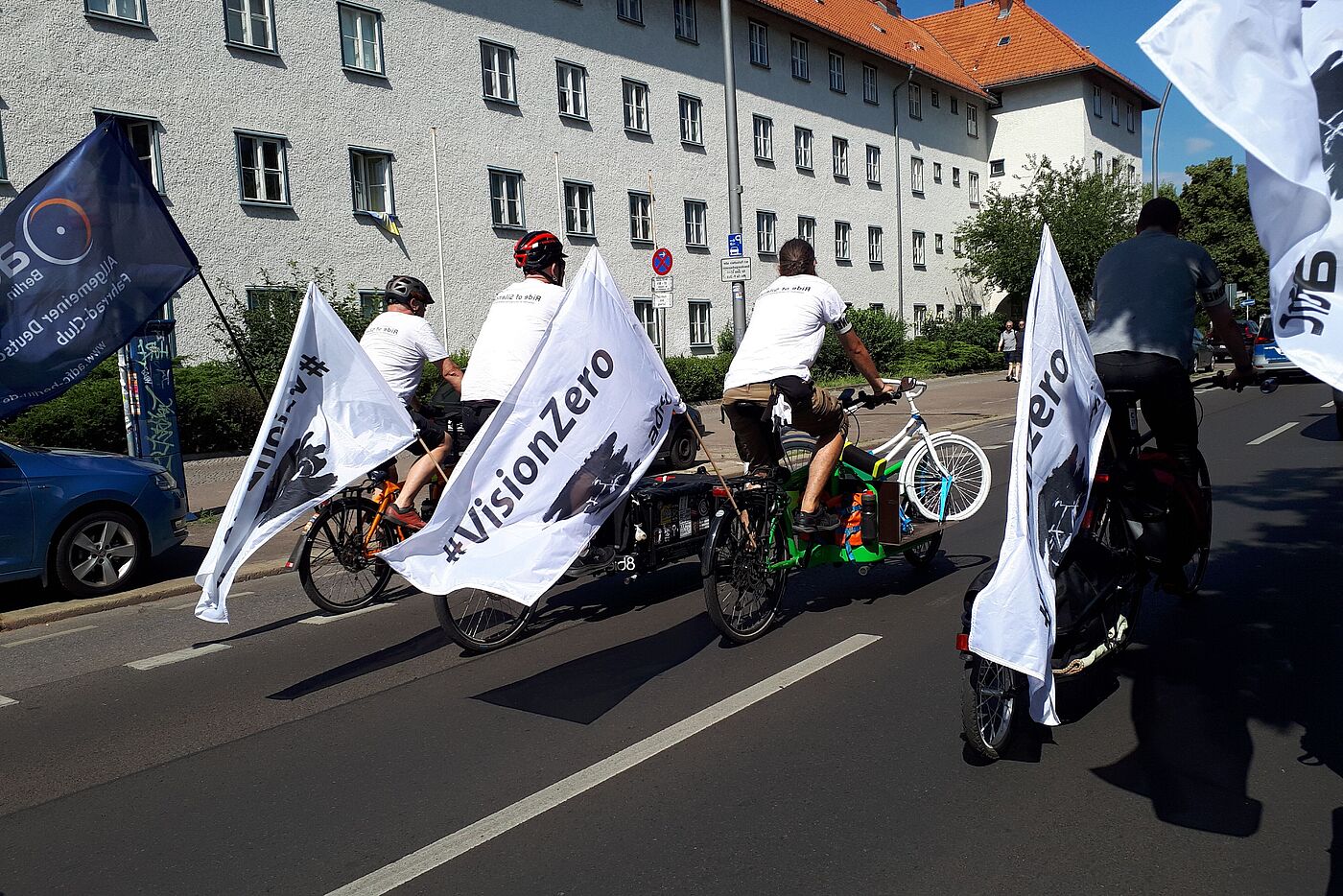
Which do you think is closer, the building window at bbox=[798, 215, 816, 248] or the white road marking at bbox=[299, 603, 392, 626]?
the white road marking at bbox=[299, 603, 392, 626]

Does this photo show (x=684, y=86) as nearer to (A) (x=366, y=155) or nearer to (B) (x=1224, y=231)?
(A) (x=366, y=155)

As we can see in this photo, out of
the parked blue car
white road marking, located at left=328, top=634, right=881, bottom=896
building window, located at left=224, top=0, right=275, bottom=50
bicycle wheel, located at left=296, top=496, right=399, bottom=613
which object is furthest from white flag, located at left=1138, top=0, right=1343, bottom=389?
building window, located at left=224, top=0, right=275, bottom=50

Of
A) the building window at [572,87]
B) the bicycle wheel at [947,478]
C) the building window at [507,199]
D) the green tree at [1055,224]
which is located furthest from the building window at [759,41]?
the bicycle wheel at [947,478]

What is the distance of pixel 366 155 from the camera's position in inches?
929

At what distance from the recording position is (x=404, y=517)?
6.48 meters

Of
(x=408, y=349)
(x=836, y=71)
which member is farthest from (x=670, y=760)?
(x=836, y=71)

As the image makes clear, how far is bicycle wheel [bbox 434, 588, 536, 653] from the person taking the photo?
224 inches

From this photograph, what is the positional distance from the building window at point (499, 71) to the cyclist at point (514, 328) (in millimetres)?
21106

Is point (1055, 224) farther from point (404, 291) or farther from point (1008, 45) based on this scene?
point (404, 291)

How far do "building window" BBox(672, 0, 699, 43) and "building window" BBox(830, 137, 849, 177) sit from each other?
8780 mm

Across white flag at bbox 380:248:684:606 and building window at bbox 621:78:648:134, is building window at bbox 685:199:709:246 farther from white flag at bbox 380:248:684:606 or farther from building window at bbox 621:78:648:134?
white flag at bbox 380:248:684:606

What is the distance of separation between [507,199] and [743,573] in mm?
22331

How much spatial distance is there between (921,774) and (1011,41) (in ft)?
186

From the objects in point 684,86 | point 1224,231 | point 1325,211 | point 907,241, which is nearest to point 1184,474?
point 1325,211
